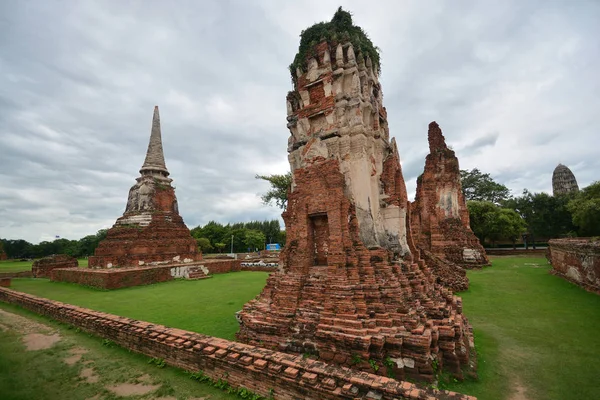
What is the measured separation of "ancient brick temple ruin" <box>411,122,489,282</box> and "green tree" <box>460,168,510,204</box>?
27.3m

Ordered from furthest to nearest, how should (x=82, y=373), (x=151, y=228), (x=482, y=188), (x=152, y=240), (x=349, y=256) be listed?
(x=482, y=188) < (x=151, y=228) < (x=152, y=240) < (x=349, y=256) < (x=82, y=373)

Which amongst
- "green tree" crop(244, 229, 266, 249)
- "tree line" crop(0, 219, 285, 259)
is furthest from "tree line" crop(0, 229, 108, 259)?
"green tree" crop(244, 229, 266, 249)

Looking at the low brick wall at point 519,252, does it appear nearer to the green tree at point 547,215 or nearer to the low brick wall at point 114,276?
the green tree at point 547,215

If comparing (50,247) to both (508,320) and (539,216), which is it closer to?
(508,320)

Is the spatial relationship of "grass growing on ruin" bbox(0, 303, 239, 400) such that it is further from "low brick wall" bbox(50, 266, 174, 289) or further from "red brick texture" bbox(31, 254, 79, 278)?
"red brick texture" bbox(31, 254, 79, 278)

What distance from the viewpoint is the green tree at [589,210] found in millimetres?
22125

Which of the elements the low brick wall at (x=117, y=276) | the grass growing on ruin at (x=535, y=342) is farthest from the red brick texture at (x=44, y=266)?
the grass growing on ruin at (x=535, y=342)

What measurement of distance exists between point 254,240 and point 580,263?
133 feet

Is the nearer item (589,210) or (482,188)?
(589,210)

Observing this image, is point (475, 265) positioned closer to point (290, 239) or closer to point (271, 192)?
point (290, 239)

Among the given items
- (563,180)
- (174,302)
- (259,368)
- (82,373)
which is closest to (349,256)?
(259,368)

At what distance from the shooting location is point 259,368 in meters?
4.09

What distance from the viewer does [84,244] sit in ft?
179

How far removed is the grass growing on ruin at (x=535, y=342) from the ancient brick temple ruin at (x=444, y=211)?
641 cm
